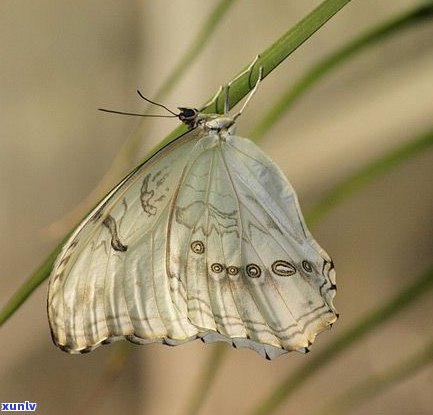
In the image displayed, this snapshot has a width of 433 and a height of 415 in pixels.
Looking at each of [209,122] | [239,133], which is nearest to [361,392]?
[239,133]

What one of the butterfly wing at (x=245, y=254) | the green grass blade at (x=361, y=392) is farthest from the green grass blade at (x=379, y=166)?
the green grass blade at (x=361, y=392)

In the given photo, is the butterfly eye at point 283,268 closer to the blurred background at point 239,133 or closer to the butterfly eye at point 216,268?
the butterfly eye at point 216,268

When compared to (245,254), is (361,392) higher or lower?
lower

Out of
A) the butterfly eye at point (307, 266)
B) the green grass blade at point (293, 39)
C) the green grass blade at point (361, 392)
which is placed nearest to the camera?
the green grass blade at point (293, 39)

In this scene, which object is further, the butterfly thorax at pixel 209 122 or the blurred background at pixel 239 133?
the blurred background at pixel 239 133

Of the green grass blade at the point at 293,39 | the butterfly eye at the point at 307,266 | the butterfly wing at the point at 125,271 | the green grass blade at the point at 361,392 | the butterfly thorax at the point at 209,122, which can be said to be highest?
the green grass blade at the point at 293,39

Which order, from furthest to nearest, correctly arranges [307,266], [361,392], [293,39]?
A: [361,392], [307,266], [293,39]

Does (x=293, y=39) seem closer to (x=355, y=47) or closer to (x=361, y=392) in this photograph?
(x=355, y=47)

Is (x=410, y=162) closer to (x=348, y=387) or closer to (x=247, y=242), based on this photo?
(x=348, y=387)

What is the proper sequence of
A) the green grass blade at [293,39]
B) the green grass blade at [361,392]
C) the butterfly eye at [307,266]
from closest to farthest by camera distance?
the green grass blade at [293,39] < the butterfly eye at [307,266] < the green grass blade at [361,392]

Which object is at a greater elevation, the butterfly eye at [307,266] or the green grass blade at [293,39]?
the green grass blade at [293,39]
